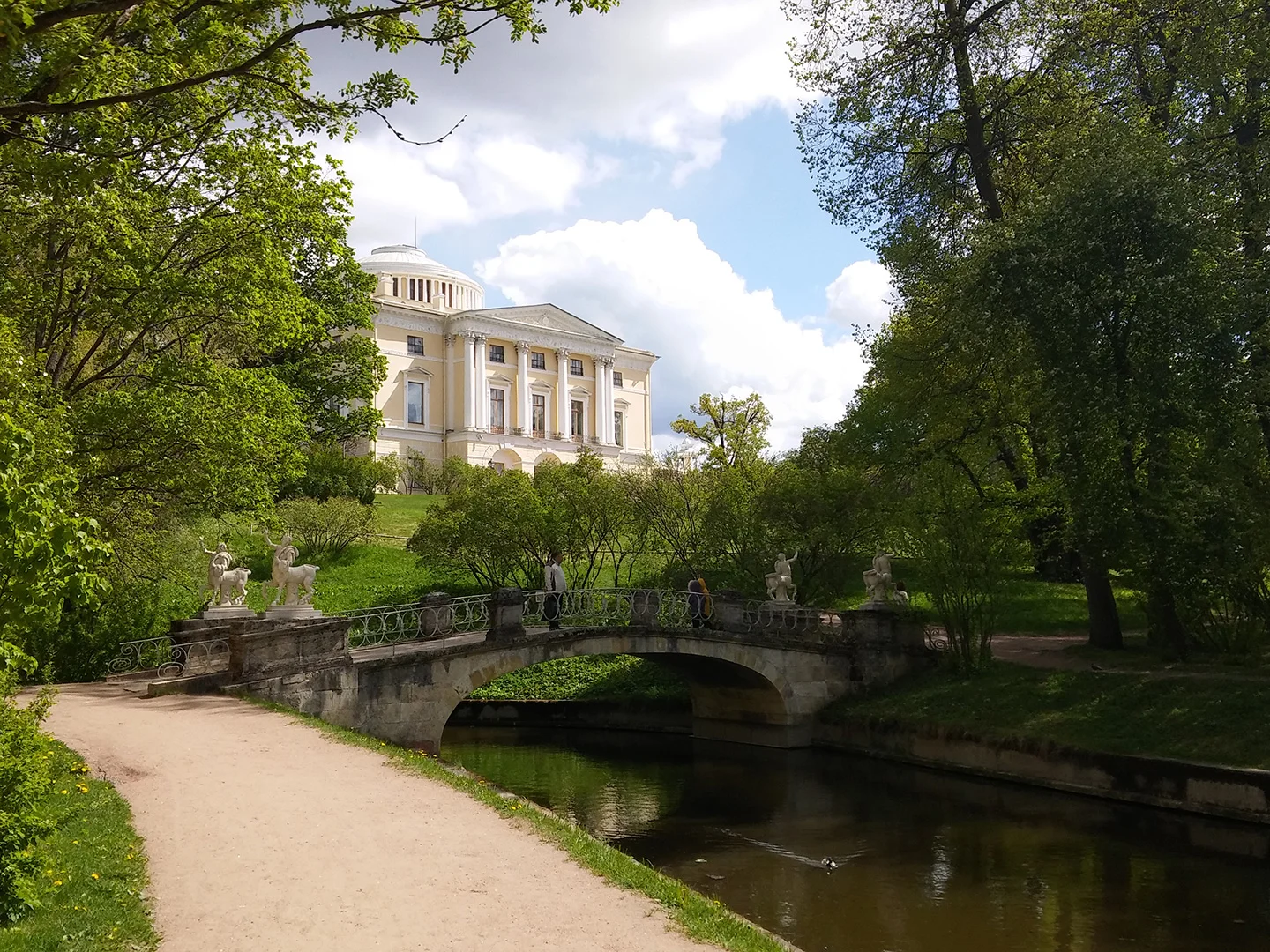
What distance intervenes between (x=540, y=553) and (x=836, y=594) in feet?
29.9

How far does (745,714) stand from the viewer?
27.1 metres

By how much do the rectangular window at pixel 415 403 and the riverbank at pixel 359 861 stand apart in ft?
→ 202

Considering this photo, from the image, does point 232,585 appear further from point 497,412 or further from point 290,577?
point 497,412

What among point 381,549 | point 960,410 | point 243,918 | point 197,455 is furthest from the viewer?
point 381,549

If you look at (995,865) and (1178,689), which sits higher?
(1178,689)

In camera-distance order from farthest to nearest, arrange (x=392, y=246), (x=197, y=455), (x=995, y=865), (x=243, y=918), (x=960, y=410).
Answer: (x=392, y=246)
(x=960, y=410)
(x=197, y=455)
(x=995, y=865)
(x=243, y=918)

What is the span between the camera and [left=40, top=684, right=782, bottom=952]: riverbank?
291 inches

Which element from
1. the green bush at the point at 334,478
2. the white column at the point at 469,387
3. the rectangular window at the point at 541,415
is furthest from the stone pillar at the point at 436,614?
the rectangular window at the point at 541,415

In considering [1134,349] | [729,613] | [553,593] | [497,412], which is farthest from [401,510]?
[1134,349]

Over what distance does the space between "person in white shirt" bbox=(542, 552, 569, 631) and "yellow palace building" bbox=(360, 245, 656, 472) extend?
44985 mm

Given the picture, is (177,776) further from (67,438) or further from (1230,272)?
(1230,272)

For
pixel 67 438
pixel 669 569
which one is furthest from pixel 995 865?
pixel 669 569

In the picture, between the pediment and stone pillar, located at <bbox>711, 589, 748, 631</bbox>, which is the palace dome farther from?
stone pillar, located at <bbox>711, 589, 748, 631</bbox>

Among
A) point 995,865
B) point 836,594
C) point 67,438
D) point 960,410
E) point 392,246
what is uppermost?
point 392,246
